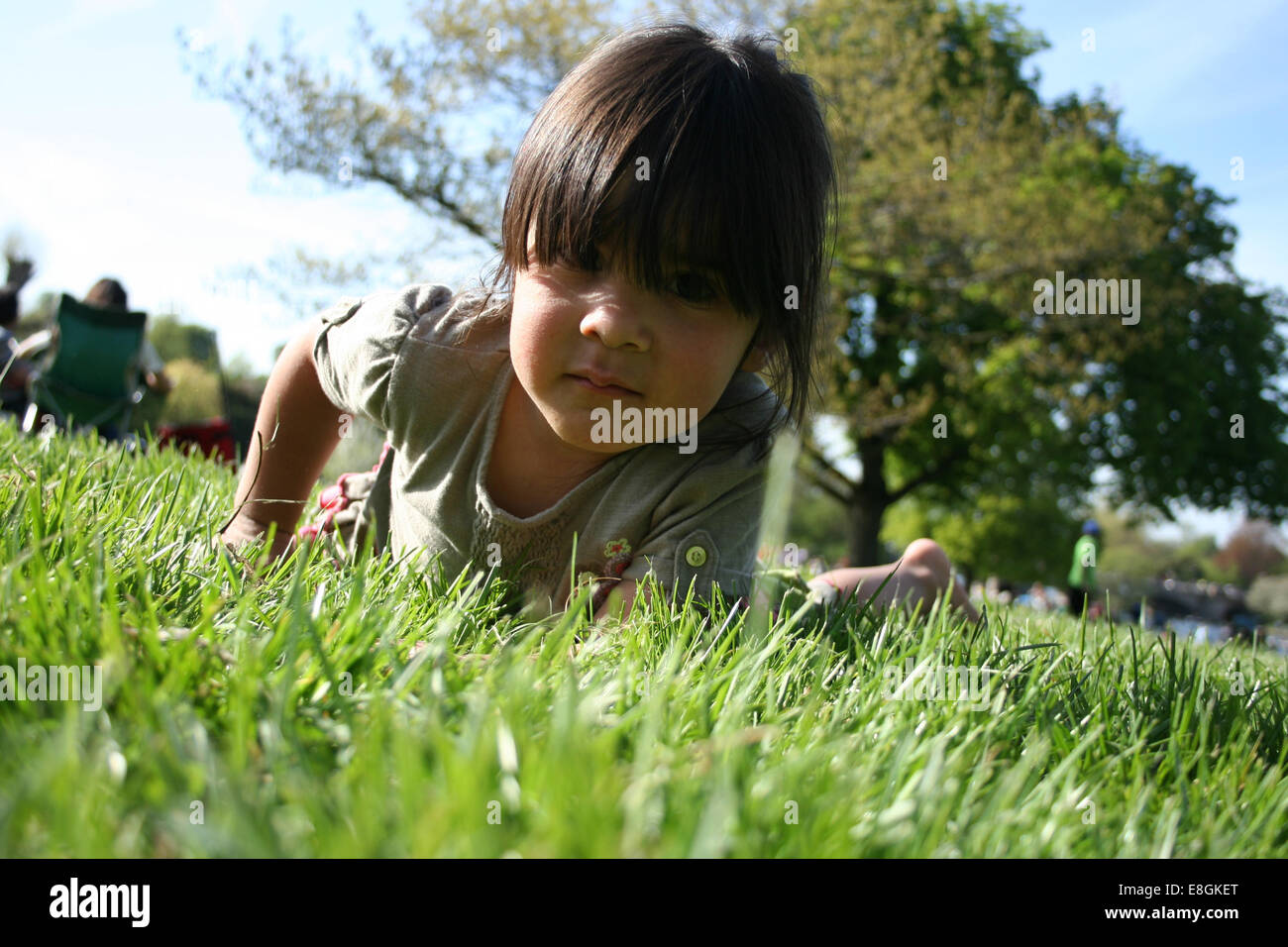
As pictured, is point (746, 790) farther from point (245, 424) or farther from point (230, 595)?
point (245, 424)

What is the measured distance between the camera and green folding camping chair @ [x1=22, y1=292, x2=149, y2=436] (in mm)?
7465

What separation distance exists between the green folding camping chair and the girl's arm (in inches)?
217

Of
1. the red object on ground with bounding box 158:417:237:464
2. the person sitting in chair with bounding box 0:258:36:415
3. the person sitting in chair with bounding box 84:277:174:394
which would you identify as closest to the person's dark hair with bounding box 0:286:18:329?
the person sitting in chair with bounding box 0:258:36:415

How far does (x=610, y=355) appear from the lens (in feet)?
6.50

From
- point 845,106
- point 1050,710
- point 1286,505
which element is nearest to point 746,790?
point 1050,710

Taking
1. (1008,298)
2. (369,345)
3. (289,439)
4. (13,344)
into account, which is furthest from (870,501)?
(369,345)

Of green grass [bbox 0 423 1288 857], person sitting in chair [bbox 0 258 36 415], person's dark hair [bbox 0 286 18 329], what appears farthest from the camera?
person's dark hair [bbox 0 286 18 329]

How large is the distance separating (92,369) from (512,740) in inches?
322

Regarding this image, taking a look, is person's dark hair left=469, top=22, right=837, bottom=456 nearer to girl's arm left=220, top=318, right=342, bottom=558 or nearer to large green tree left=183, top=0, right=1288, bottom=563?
girl's arm left=220, top=318, right=342, bottom=558

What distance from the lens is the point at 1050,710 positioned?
1.52m

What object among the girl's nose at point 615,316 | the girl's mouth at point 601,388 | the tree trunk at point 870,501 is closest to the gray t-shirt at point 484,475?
the girl's mouth at point 601,388

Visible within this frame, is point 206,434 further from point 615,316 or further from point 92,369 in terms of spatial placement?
point 615,316

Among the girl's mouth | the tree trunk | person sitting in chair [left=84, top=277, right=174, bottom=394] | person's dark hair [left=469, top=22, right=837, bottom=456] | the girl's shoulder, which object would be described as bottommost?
the tree trunk

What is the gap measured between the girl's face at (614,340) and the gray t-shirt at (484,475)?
337 mm
